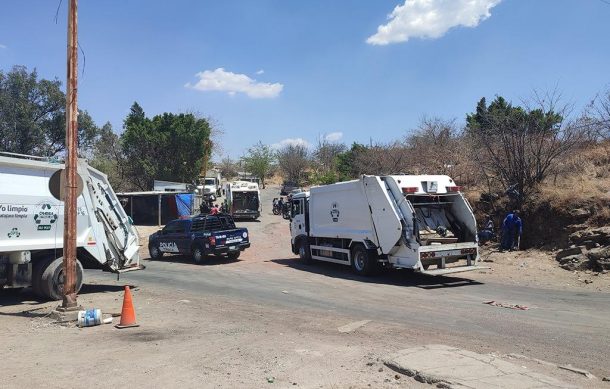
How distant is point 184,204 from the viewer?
127 feet

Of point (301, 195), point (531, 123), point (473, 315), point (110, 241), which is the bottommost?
point (473, 315)

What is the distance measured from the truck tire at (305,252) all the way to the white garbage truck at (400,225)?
51.5 inches

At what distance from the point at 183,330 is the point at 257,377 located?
3002 mm

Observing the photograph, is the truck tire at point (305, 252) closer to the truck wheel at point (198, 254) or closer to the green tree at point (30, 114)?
the truck wheel at point (198, 254)

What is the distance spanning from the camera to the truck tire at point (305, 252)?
1864 cm

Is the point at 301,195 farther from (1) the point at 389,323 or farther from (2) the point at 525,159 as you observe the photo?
(1) the point at 389,323

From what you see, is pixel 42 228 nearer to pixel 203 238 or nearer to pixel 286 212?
pixel 203 238

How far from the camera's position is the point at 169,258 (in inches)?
889

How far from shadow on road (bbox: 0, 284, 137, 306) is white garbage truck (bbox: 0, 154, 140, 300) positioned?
37 cm

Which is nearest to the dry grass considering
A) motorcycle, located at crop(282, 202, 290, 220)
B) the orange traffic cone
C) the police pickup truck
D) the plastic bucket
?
the police pickup truck

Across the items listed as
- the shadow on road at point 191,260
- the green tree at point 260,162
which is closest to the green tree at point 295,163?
the green tree at point 260,162

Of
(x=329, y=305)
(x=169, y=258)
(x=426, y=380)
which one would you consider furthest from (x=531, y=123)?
(x=426, y=380)

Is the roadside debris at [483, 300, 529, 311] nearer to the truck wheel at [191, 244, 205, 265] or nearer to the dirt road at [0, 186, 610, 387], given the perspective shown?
the dirt road at [0, 186, 610, 387]

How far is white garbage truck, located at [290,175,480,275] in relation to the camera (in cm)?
1361
